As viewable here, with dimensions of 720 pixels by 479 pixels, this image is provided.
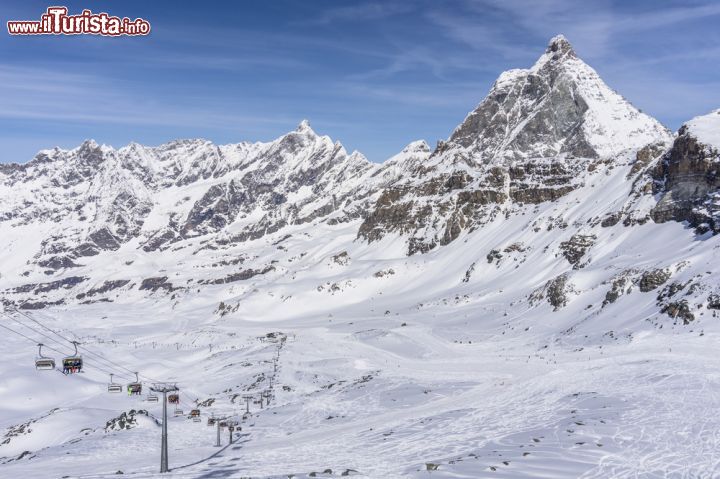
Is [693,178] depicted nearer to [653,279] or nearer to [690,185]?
[690,185]

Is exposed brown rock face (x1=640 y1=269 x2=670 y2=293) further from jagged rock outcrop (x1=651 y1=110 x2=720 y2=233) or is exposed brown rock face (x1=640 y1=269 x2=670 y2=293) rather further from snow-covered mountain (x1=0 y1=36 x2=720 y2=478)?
jagged rock outcrop (x1=651 y1=110 x2=720 y2=233)

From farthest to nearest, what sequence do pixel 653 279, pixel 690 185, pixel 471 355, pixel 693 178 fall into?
pixel 693 178 < pixel 690 185 < pixel 471 355 < pixel 653 279

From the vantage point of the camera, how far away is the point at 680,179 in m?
104

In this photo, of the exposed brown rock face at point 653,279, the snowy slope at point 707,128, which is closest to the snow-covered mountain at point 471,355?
the exposed brown rock face at point 653,279

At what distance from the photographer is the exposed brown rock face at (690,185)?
297ft

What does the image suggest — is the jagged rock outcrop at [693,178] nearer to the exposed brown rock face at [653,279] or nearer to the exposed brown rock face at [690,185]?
the exposed brown rock face at [690,185]

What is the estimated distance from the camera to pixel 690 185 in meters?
101

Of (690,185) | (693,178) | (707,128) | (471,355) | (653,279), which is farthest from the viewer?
(707,128)

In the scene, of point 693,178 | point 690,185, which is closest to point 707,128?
point 693,178

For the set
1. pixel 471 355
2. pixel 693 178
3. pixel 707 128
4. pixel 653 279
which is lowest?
pixel 471 355

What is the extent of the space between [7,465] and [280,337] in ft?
245

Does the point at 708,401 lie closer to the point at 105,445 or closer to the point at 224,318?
the point at 105,445

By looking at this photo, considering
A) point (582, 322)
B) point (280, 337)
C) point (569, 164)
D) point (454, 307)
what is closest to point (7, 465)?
point (582, 322)

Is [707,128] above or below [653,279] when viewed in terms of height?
above
